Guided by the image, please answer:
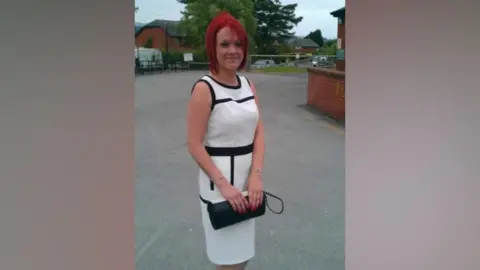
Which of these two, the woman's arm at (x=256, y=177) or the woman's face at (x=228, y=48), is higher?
the woman's face at (x=228, y=48)

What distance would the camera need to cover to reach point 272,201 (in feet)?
13.7

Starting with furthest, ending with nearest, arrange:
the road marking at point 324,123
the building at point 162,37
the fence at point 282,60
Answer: the building at point 162,37
the fence at point 282,60
the road marking at point 324,123

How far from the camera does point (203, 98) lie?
1856 millimetres

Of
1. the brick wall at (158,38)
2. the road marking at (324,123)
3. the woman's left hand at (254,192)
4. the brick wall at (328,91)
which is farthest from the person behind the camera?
the brick wall at (158,38)

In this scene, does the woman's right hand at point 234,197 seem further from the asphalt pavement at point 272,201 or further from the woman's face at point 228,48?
the asphalt pavement at point 272,201

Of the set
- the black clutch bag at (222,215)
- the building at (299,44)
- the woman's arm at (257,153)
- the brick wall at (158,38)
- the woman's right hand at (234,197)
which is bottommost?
the black clutch bag at (222,215)

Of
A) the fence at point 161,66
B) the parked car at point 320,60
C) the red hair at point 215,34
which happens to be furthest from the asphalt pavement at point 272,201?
the fence at point 161,66

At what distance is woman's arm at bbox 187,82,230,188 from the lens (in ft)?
6.10

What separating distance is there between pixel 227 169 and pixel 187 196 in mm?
2412

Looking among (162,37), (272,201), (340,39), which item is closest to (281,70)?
(340,39)

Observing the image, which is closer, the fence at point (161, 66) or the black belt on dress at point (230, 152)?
the black belt on dress at point (230, 152)

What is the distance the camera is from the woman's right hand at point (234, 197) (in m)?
1.93

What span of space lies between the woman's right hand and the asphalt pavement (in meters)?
1.08

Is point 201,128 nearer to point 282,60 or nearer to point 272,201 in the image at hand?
point 272,201
